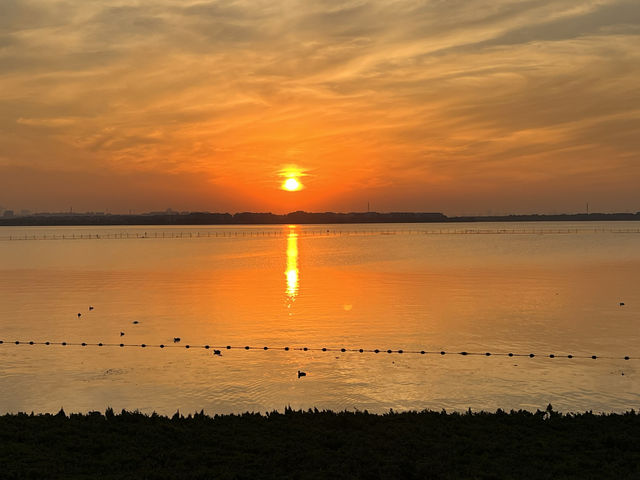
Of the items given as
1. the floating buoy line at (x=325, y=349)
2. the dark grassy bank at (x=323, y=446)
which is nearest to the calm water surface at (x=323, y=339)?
the floating buoy line at (x=325, y=349)

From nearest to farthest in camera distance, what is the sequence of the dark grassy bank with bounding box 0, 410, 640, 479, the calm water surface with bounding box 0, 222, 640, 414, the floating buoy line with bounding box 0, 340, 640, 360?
the dark grassy bank with bounding box 0, 410, 640, 479, the calm water surface with bounding box 0, 222, 640, 414, the floating buoy line with bounding box 0, 340, 640, 360

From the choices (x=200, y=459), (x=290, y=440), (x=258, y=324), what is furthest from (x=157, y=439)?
(x=258, y=324)

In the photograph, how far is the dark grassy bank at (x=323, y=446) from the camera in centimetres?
1269

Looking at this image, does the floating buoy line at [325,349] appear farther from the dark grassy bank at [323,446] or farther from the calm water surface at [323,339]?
the dark grassy bank at [323,446]

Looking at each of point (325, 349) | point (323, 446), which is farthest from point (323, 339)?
point (323, 446)

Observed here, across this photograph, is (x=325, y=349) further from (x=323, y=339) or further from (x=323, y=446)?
(x=323, y=446)

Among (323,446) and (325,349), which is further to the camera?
(325,349)

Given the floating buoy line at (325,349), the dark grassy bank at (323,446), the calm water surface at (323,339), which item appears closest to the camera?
the dark grassy bank at (323,446)

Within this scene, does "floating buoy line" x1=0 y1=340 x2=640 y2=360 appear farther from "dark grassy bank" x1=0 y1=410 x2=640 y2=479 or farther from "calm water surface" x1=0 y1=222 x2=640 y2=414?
"dark grassy bank" x1=0 y1=410 x2=640 y2=479

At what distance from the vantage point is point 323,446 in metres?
14.3

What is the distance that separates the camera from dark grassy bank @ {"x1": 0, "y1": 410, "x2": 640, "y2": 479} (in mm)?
12688

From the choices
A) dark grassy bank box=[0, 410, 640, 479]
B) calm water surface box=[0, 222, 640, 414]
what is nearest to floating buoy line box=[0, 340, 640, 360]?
calm water surface box=[0, 222, 640, 414]

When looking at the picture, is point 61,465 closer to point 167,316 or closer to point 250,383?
point 250,383

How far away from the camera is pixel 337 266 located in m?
81.6
